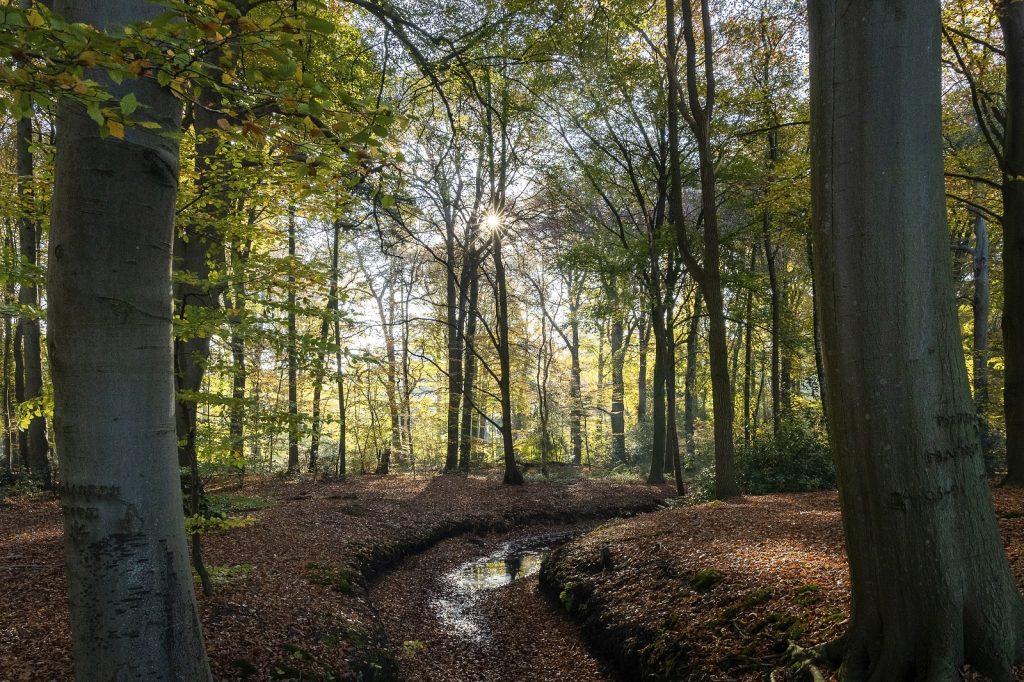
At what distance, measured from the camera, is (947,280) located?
3.05 m

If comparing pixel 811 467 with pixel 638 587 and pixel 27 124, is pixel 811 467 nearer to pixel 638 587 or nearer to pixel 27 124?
pixel 638 587

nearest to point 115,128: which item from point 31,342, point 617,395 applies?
point 31,342

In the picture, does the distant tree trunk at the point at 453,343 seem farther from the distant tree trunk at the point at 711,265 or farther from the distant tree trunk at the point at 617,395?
the distant tree trunk at the point at 711,265

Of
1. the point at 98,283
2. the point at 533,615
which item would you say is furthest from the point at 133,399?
the point at 533,615

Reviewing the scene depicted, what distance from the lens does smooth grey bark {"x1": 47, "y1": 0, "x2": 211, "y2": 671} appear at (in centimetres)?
254

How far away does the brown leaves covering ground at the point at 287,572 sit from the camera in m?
4.50

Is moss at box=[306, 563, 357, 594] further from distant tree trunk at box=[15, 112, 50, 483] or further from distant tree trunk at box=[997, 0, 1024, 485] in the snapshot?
distant tree trunk at box=[997, 0, 1024, 485]

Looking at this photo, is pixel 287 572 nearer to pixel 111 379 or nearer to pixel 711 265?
pixel 111 379

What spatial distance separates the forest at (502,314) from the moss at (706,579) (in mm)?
29

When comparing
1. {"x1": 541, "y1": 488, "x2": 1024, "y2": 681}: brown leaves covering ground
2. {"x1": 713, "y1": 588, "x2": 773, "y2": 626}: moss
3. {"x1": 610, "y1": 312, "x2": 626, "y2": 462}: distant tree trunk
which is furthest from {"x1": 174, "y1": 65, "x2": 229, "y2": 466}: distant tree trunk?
{"x1": 610, "y1": 312, "x2": 626, "y2": 462}: distant tree trunk

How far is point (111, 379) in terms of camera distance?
256 cm

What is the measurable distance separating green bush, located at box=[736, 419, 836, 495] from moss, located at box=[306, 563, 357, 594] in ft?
30.0

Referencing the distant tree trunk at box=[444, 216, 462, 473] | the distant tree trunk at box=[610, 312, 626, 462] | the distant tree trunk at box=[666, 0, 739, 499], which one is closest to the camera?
the distant tree trunk at box=[666, 0, 739, 499]

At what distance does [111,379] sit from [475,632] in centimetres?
561
